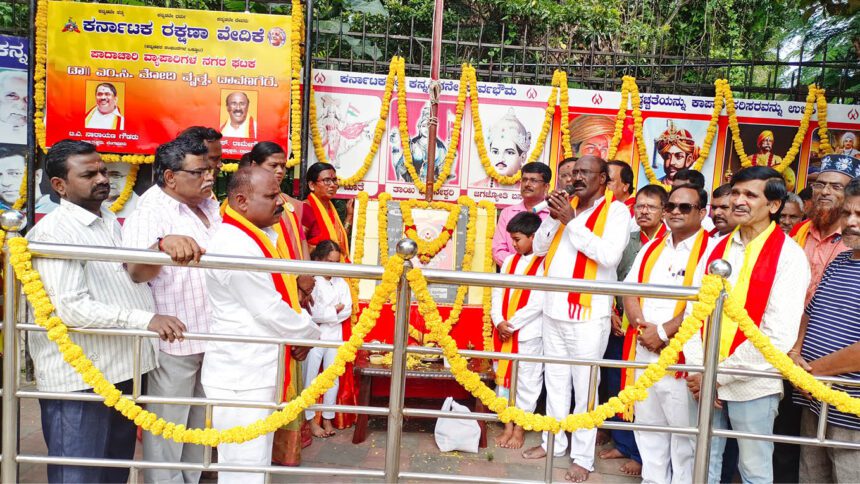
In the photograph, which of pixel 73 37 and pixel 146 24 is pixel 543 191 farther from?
pixel 73 37

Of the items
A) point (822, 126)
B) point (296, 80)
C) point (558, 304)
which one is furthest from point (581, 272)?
point (822, 126)

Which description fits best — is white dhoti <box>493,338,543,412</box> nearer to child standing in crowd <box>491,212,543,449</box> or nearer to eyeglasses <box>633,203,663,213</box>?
child standing in crowd <box>491,212,543,449</box>

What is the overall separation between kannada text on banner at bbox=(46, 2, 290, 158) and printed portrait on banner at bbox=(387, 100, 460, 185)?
3.35ft

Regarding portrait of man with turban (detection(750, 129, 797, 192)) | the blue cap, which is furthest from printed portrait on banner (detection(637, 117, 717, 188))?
the blue cap

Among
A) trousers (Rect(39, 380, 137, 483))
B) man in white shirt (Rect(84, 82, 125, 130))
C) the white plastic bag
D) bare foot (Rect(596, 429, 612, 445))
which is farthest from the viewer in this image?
man in white shirt (Rect(84, 82, 125, 130))

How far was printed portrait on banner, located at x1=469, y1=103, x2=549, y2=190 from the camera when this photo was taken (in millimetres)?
→ 6048

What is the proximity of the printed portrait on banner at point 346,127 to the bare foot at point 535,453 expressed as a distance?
3001 millimetres

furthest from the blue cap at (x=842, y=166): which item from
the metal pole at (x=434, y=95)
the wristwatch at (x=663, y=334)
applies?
the metal pole at (x=434, y=95)

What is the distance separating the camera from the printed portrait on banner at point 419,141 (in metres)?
6.01

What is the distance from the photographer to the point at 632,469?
159 inches

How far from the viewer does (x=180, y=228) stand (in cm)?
302

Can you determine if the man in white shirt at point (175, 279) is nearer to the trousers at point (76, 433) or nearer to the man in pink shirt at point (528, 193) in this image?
the trousers at point (76, 433)

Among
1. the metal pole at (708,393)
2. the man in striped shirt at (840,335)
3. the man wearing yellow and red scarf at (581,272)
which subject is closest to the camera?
the metal pole at (708,393)

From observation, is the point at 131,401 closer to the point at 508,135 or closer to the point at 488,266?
the point at 488,266
